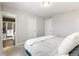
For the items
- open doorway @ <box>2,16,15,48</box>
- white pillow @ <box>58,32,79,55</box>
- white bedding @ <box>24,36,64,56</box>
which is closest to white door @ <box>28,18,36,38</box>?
white bedding @ <box>24,36,64,56</box>

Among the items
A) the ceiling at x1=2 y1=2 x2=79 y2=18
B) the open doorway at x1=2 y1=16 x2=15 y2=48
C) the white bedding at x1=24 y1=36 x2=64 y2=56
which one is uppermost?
the ceiling at x1=2 y1=2 x2=79 y2=18

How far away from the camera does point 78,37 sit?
1244 millimetres

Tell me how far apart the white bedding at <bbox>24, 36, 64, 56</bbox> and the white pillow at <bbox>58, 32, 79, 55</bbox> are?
85mm

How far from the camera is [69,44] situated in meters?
1.21

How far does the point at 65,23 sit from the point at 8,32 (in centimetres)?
77

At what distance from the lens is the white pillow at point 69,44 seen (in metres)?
1.22

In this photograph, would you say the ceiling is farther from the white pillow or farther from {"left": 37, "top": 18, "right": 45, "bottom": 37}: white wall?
the white pillow

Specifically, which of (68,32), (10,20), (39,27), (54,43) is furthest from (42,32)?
(10,20)

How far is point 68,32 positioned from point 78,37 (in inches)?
5.4

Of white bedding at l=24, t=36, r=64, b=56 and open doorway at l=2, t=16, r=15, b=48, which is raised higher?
open doorway at l=2, t=16, r=15, b=48

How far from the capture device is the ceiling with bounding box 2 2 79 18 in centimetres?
126

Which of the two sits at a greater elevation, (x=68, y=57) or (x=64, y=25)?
(x=64, y=25)

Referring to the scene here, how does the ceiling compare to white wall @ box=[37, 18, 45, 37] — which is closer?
the ceiling

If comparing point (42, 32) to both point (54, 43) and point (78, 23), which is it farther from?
point (78, 23)
